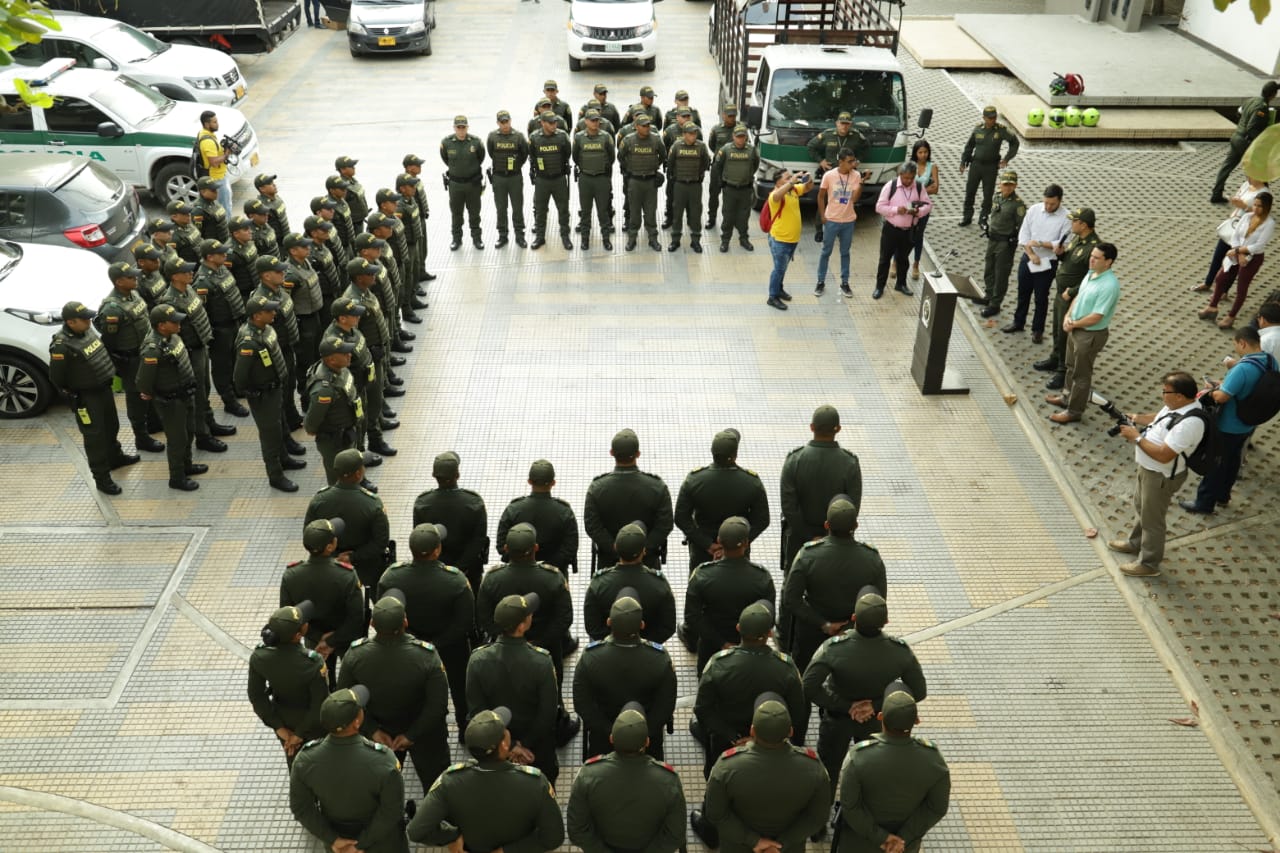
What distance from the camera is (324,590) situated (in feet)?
19.3

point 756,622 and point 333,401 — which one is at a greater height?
point 756,622

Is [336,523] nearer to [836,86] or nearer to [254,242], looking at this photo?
[254,242]

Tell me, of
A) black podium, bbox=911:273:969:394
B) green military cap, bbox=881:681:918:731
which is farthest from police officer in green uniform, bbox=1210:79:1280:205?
green military cap, bbox=881:681:918:731

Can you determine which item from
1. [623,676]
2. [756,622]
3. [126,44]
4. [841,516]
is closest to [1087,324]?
[841,516]

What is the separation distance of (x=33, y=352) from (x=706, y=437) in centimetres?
588

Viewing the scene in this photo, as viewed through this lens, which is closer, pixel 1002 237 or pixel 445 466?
pixel 445 466

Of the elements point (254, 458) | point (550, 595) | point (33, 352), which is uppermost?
point (550, 595)

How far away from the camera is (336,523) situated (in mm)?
6285

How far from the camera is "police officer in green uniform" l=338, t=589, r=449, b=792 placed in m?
5.27

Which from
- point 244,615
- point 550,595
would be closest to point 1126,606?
point 550,595

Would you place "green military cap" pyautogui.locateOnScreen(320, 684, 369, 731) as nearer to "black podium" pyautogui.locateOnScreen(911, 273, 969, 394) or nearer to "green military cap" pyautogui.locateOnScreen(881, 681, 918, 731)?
"green military cap" pyautogui.locateOnScreen(881, 681, 918, 731)

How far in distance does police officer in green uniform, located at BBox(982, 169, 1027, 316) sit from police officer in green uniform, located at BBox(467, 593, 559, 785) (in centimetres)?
735

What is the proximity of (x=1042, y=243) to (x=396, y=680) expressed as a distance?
7.63 meters

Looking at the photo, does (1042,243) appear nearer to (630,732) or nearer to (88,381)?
(630,732)
